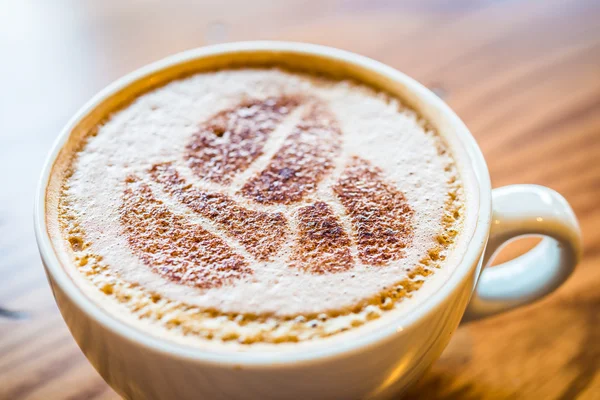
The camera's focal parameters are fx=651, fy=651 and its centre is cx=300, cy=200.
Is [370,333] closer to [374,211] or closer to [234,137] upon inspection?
[374,211]

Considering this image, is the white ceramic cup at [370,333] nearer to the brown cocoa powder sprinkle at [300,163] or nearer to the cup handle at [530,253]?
the cup handle at [530,253]

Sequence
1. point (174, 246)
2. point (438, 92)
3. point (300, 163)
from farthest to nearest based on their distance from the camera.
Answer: point (438, 92) < point (300, 163) < point (174, 246)

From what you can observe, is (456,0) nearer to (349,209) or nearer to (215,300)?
(349,209)

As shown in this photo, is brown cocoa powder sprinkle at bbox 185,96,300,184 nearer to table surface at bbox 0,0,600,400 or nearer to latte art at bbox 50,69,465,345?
latte art at bbox 50,69,465,345

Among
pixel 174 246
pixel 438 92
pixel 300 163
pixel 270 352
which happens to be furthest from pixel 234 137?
pixel 438 92

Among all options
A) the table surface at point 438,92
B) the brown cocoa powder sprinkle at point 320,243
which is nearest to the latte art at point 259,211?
the brown cocoa powder sprinkle at point 320,243

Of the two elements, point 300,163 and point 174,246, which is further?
point 300,163

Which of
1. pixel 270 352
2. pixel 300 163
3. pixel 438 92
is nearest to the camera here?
pixel 270 352
